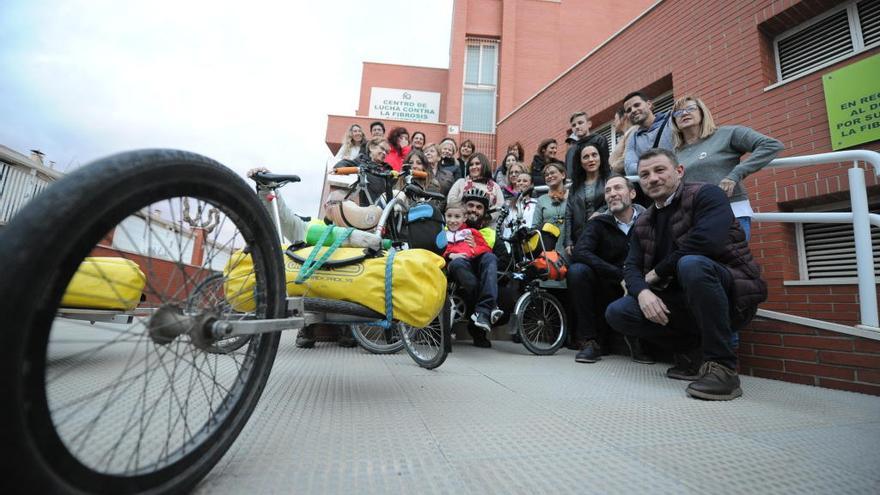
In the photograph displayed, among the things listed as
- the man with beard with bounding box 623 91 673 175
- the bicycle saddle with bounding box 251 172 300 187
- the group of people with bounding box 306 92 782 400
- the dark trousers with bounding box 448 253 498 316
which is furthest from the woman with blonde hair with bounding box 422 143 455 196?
the bicycle saddle with bounding box 251 172 300 187

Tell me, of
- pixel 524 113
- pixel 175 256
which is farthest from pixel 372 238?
pixel 524 113

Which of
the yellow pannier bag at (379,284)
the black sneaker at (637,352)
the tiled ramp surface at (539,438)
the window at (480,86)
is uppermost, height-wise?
the window at (480,86)

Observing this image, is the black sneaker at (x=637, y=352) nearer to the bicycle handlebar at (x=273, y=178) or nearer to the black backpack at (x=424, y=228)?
the black backpack at (x=424, y=228)

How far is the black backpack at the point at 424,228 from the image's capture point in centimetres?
288

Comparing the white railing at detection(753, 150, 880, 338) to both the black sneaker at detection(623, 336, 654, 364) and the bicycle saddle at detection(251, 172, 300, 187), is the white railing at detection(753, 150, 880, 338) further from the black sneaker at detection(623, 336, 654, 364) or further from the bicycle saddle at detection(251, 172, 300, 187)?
the bicycle saddle at detection(251, 172, 300, 187)

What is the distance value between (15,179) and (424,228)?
352 inches

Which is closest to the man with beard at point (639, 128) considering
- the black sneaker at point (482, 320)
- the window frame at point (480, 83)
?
the black sneaker at point (482, 320)

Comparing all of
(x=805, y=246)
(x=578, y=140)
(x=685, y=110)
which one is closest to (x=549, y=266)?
(x=685, y=110)

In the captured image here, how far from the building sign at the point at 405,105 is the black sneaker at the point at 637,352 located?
1087 cm

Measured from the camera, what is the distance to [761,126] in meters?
3.34

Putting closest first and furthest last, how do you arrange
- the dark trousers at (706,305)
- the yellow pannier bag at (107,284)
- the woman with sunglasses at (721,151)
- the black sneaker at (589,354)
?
the yellow pannier bag at (107,284) < the dark trousers at (706,305) < the woman with sunglasses at (721,151) < the black sneaker at (589,354)

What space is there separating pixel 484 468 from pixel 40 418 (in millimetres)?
851

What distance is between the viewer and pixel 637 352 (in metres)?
2.71

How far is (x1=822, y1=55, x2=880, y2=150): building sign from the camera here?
267 cm
